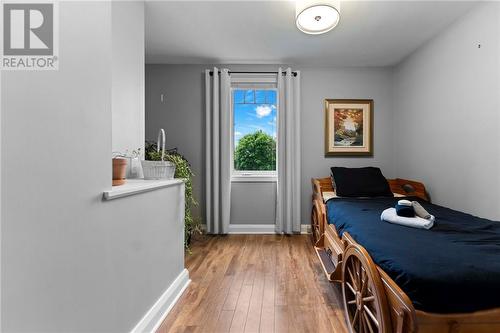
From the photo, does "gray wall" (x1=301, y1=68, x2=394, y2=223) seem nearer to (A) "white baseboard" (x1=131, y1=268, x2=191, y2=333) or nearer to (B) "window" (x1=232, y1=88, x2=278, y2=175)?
(B) "window" (x1=232, y1=88, x2=278, y2=175)

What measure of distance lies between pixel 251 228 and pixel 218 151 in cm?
121

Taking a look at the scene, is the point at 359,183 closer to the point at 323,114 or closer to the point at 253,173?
the point at 323,114

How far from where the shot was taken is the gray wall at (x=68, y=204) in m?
0.81

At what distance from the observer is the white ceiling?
2.44m

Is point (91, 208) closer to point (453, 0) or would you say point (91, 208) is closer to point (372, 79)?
point (453, 0)

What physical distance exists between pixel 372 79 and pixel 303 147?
140 centimetres

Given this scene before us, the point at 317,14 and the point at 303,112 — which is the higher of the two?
the point at 317,14

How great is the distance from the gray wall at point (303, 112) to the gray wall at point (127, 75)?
148cm

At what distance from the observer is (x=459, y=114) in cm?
258

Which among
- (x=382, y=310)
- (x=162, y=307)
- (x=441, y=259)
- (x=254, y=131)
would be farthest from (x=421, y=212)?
(x=254, y=131)

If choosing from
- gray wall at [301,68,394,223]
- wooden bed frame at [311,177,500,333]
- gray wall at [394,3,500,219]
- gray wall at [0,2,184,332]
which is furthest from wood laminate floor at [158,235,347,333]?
gray wall at [394,3,500,219]

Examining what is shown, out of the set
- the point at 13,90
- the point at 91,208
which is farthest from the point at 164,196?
the point at 13,90

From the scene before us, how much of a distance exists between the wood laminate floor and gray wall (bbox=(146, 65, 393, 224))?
3.26ft

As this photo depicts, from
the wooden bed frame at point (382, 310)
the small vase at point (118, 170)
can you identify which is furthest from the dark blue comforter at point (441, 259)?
the small vase at point (118, 170)
